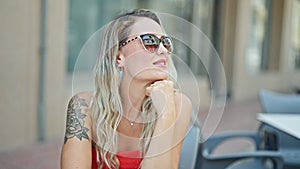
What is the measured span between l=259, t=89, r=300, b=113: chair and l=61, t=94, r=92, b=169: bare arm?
1689 mm

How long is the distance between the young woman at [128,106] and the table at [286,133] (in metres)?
0.97

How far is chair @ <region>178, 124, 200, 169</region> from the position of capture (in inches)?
74.5

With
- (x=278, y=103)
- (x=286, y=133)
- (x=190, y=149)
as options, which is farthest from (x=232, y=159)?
(x=278, y=103)

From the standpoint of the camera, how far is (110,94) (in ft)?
4.99

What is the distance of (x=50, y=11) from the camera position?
168 inches

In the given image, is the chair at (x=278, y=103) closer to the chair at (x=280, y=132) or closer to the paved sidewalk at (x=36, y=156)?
the chair at (x=280, y=132)

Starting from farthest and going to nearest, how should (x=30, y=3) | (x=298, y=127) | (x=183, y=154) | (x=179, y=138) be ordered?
(x=30, y=3) < (x=298, y=127) < (x=183, y=154) < (x=179, y=138)

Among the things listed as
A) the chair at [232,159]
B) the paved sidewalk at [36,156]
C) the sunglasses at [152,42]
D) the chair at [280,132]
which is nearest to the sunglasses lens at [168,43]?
the sunglasses at [152,42]

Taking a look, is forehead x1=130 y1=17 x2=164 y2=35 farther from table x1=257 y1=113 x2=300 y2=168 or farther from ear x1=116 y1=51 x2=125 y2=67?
table x1=257 y1=113 x2=300 y2=168

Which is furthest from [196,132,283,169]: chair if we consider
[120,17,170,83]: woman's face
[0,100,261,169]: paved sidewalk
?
[0,100,261,169]: paved sidewalk

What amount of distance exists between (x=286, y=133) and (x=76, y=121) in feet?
4.34

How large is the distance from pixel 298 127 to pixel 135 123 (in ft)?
3.97

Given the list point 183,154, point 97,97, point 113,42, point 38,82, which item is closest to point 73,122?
point 97,97

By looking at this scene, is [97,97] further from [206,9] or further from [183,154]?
[206,9]
